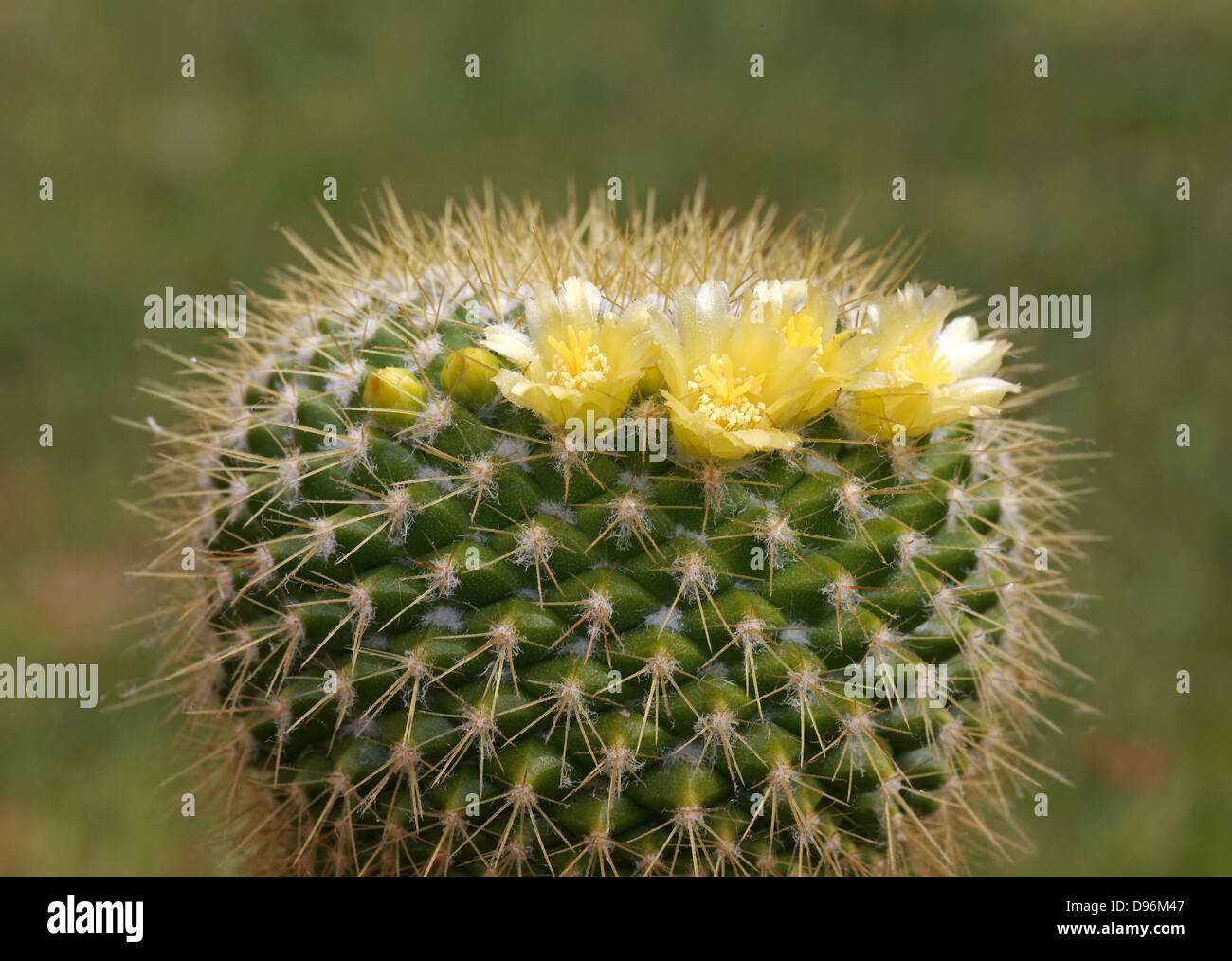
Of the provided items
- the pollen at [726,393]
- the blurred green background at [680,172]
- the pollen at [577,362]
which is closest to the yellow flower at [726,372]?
the pollen at [726,393]

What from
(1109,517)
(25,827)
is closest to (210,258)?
(25,827)

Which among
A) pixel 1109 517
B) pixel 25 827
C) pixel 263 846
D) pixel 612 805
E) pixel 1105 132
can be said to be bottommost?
pixel 25 827

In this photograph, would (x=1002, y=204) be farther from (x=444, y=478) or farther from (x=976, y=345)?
(x=444, y=478)

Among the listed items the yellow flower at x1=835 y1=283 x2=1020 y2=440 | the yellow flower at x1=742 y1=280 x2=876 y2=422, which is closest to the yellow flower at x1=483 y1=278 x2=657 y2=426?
the yellow flower at x1=742 y1=280 x2=876 y2=422

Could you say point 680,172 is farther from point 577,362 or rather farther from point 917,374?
point 577,362

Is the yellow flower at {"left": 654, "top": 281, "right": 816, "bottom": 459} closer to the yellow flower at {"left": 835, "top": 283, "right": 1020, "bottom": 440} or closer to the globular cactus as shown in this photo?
the globular cactus

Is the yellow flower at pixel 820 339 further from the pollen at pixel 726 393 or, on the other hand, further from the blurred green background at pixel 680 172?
the blurred green background at pixel 680 172

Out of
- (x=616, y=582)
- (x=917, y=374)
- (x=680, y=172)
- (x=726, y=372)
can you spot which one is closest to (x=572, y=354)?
(x=726, y=372)
